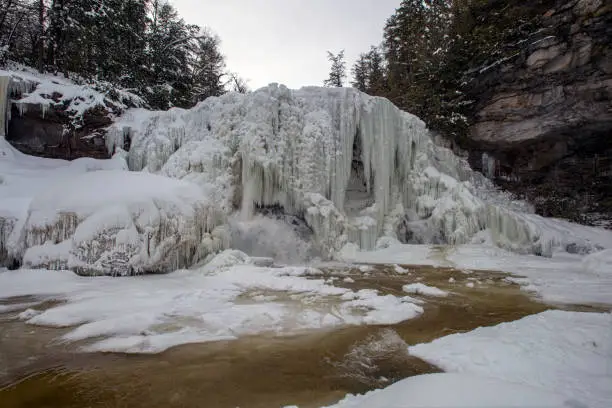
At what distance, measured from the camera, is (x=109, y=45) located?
14703 millimetres

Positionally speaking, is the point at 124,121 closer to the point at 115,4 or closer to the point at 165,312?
the point at 115,4

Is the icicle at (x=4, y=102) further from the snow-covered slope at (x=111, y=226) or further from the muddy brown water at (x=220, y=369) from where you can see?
the muddy brown water at (x=220, y=369)

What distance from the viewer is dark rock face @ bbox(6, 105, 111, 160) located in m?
10.7

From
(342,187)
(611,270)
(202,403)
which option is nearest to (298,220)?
(342,187)

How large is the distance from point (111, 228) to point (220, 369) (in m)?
4.38

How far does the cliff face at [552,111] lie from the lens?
1197 cm

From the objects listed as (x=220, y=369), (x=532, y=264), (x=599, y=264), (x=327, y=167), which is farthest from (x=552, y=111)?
(x=220, y=369)

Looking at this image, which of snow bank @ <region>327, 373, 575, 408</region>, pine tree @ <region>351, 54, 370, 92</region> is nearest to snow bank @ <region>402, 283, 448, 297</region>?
snow bank @ <region>327, 373, 575, 408</region>

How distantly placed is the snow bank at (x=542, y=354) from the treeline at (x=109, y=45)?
1473cm

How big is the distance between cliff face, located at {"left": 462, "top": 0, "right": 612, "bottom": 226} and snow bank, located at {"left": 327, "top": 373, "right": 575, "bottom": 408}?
45.1 feet

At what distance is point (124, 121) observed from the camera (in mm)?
11602

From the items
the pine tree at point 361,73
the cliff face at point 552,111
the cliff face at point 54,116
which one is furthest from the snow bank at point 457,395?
the pine tree at point 361,73

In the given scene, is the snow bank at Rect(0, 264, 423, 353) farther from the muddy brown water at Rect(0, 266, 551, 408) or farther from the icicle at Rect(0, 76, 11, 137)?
the icicle at Rect(0, 76, 11, 137)

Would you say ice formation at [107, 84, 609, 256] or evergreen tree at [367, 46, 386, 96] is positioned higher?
evergreen tree at [367, 46, 386, 96]
